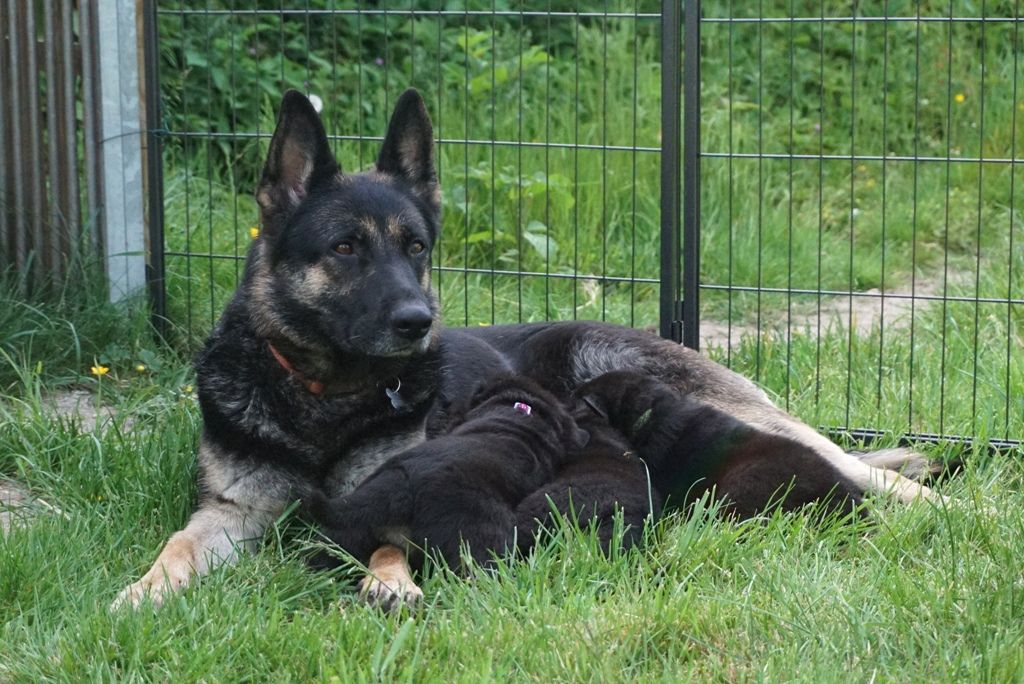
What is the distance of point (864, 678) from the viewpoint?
2994 millimetres

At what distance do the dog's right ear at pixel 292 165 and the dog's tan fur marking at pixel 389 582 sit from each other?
4.02 feet

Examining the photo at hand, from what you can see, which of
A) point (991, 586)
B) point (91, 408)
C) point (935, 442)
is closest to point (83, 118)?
point (91, 408)

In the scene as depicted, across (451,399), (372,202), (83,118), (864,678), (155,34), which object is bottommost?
(864,678)

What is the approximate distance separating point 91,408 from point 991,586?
139 inches

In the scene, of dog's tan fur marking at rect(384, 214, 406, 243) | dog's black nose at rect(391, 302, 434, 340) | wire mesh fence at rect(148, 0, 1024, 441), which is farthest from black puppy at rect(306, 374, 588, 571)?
wire mesh fence at rect(148, 0, 1024, 441)

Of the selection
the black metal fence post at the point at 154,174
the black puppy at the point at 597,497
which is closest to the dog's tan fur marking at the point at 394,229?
the black puppy at the point at 597,497

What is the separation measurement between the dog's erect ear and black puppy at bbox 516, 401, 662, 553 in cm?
109

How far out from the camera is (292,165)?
14.1ft

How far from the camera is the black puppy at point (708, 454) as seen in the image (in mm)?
4070

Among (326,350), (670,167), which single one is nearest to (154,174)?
(326,350)

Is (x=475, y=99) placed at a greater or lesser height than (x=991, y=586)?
greater

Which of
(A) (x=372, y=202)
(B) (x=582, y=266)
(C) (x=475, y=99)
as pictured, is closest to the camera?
→ (A) (x=372, y=202)

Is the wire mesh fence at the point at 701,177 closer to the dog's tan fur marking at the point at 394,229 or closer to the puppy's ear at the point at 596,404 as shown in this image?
the puppy's ear at the point at 596,404

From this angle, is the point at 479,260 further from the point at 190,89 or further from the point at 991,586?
the point at 991,586
